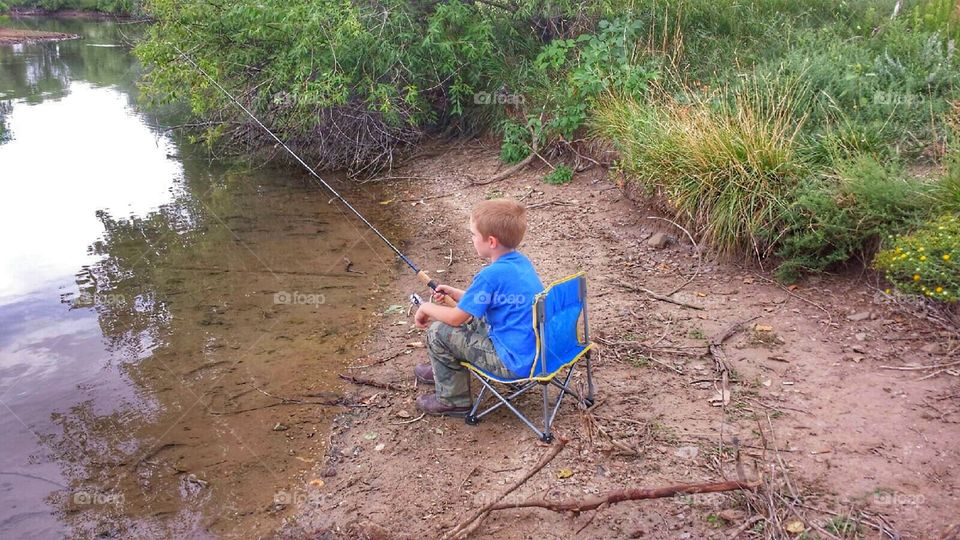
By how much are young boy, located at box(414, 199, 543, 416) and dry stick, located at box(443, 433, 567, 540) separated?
40cm

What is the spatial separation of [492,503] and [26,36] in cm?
3305

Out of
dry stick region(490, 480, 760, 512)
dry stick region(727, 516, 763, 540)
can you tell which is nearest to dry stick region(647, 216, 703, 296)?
Answer: dry stick region(490, 480, 760, 512)

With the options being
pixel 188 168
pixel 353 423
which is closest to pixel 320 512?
pixel 353 423

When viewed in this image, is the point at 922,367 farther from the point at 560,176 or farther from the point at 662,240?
the point at 560,176

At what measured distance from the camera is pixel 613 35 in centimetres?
856

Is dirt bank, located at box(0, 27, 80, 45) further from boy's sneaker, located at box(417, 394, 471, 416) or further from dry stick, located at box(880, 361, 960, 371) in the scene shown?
dry stick, located at box(880, 361, 960, 371)

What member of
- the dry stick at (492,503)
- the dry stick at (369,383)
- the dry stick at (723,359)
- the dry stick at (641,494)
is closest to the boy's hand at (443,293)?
the dry stick at (369,383)

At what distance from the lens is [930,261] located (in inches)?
176

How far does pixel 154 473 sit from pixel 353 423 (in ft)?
3.67

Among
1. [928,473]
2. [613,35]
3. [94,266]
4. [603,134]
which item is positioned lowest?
[94,266]

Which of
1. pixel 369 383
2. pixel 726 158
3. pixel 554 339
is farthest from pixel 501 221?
pixel 726 158

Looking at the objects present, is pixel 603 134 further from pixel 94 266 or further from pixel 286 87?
pixel 94 266

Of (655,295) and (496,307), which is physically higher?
(496,307)

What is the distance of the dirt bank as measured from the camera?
92.6 feet
